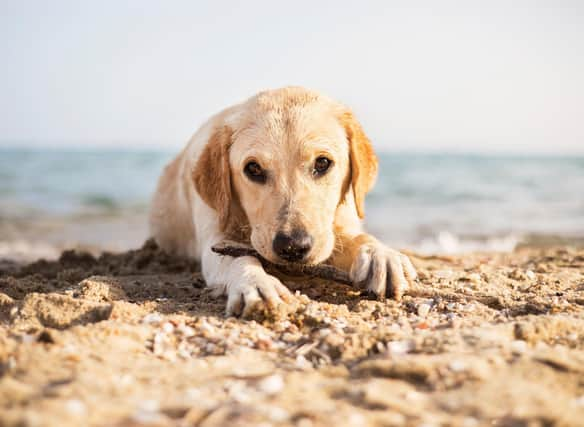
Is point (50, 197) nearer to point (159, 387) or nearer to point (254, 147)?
point (254, 147)

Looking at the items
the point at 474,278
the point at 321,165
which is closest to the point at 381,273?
the point at 321,165

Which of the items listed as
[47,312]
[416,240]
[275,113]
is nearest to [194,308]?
[47,312]

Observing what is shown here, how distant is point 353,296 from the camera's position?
136 inches

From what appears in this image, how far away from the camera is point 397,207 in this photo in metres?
15.3

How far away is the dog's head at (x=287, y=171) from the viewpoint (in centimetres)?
340

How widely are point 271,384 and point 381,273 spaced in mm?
1416

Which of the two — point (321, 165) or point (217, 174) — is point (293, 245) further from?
point (217, 174)

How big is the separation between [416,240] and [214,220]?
6.16 m

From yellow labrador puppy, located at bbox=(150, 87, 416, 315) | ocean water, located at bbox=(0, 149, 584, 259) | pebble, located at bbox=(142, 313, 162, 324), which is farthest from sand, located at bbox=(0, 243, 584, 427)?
ocean water, located at bbox=(0, 149, 584, 259)

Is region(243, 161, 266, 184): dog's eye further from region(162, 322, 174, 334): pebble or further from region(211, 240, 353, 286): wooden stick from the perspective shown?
region(162, 322, 174, 334): pebble

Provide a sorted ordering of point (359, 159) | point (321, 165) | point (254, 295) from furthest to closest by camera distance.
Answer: point (359, 159) → point (321, 165) → point (254, 295)

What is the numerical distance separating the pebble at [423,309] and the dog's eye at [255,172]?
4.39ft

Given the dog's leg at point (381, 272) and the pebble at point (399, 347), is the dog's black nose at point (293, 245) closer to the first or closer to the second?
the dog's leg at point (381, 272)

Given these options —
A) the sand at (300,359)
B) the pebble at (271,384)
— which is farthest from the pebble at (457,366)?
the pebble at (271,384)
